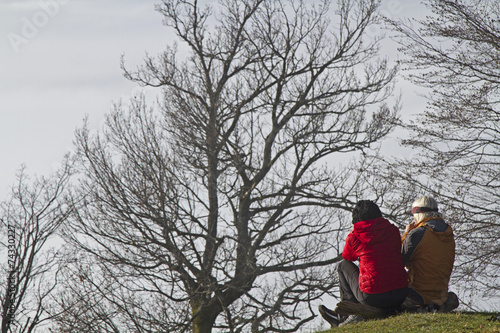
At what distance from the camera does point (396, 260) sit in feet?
20.7

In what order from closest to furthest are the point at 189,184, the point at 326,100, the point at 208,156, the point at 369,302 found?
1. the point at 369,302
2. the point at 189,184
3. the point at 208,156
4. the point at 326,100

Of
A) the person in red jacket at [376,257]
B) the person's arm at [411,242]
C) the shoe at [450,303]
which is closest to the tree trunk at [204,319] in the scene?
the person in red jacket at [376,257]

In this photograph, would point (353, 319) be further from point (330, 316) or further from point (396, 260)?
point (396, 260)

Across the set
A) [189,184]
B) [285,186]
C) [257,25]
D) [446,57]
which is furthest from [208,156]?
[446,57]

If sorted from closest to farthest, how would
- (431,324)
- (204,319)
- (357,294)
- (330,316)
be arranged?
(431,324) → (357,294) → (330,316) → (204,319)

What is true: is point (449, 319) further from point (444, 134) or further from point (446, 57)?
point (446, 57)

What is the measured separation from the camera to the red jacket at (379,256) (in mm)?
6273

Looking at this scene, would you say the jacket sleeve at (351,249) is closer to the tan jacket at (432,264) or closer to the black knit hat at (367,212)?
the black knit hat at (367,212)

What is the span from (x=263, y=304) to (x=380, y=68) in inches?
306

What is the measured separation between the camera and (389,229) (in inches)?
249

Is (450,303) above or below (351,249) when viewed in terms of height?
below

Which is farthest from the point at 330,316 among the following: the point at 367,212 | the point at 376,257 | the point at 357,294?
the point at 367,212

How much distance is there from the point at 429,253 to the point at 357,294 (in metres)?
1.07

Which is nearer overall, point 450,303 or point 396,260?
point 396,260
